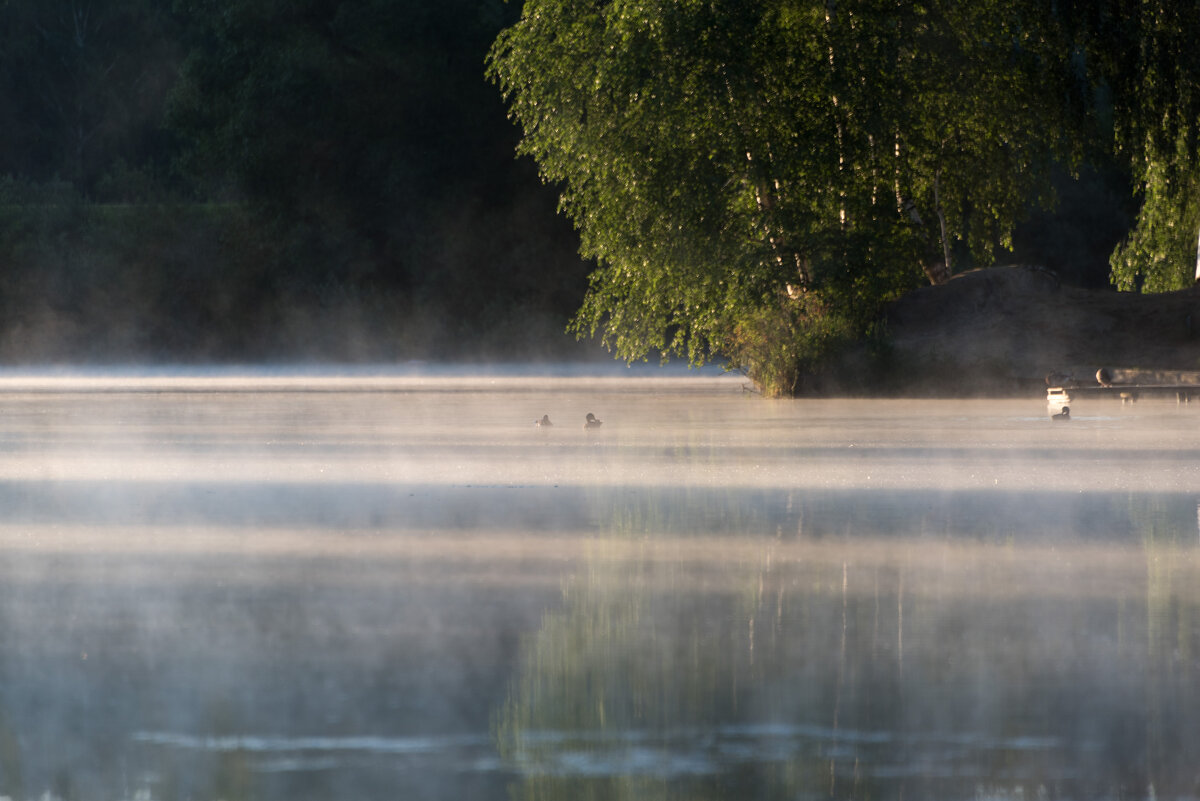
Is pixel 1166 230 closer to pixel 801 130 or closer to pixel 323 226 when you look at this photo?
pixel 801 130

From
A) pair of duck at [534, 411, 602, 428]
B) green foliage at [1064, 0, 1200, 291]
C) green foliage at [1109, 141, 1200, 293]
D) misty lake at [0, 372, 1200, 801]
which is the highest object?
green foliage at [1064, 0, 1200, 291]

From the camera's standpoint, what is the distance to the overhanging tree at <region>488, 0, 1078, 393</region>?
73.2ft

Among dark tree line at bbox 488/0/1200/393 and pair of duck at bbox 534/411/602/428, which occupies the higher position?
dark tree line at bbox 488/0/1200/393

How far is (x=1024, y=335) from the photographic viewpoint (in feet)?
80.0

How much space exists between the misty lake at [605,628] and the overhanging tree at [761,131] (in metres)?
10.1

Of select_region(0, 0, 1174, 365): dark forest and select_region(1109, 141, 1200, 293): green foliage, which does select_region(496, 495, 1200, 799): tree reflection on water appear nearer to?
select_region(1109, 141, 1200, 293): green foliage

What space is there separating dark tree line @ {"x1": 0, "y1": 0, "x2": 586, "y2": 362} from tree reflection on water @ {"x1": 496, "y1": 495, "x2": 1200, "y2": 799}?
3671 centimetres

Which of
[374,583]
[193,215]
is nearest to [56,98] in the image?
[193,215]

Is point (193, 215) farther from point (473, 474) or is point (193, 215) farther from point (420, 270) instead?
point (473, 474)

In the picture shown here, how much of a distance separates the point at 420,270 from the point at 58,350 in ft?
34.2

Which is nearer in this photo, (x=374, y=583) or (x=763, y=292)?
(x=374, y=583)

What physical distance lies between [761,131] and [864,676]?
59.2 ft

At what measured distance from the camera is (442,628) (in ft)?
20.0

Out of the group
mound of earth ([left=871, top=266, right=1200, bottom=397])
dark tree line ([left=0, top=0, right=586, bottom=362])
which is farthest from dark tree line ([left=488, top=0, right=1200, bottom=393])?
dark tree line ([left=0, top=0, right=586, bottom=362])
